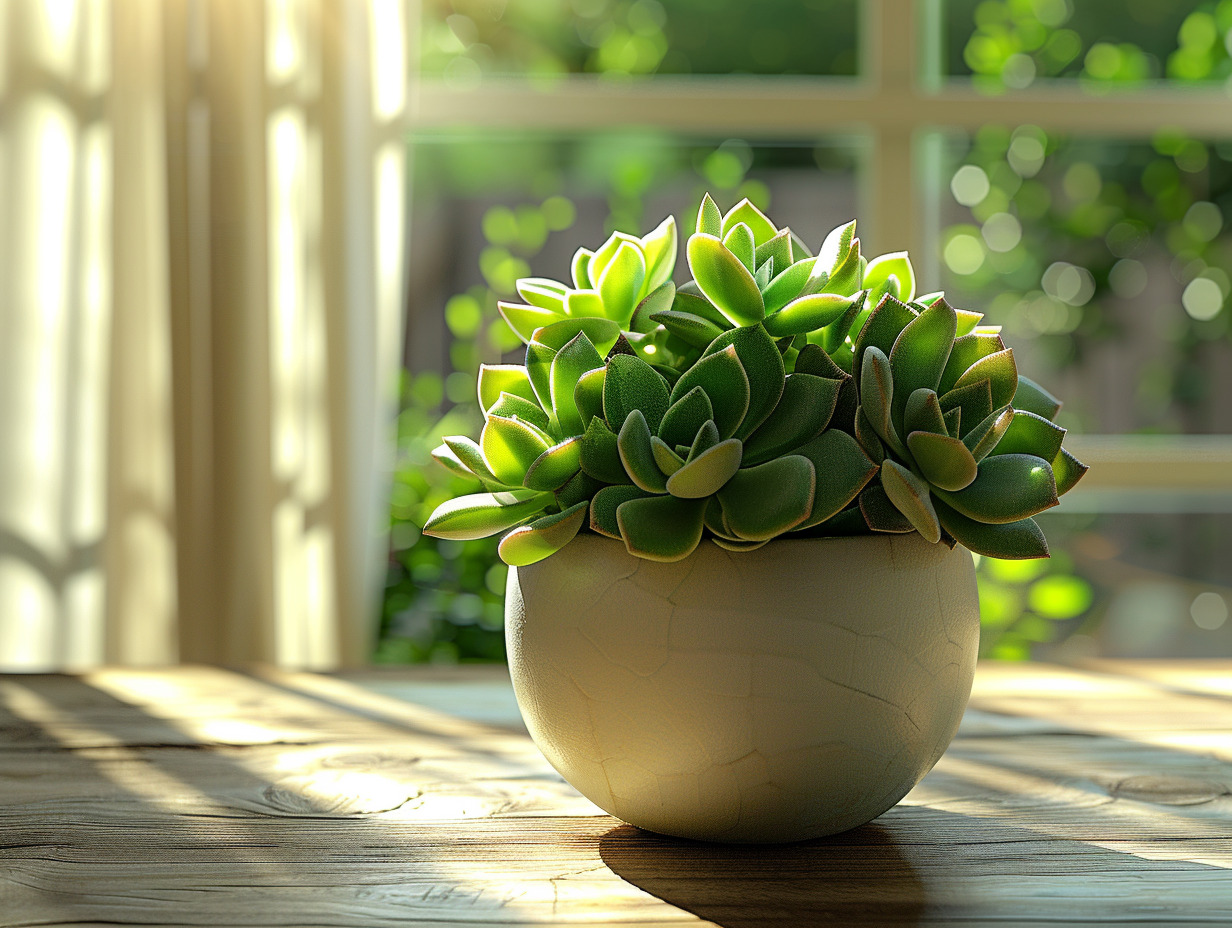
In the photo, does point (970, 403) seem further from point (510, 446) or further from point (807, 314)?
point (510, 446)

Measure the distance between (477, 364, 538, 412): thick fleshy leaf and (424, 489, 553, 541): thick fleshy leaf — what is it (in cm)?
7

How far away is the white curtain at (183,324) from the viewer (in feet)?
5.25

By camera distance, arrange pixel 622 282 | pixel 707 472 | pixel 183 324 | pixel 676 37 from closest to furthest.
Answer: pixel 707 472, pixel 622 282, pixel 183 324, pixel 676 37

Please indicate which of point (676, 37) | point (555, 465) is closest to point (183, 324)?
point (676, 37)

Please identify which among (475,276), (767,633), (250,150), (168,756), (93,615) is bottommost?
(93,615)

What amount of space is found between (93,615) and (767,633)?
1501 millimetres

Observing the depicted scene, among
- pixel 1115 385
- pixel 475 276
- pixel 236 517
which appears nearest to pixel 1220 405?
pixel 1115 385

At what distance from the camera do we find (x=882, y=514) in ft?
1.47

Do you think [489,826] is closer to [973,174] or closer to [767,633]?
[767,633]

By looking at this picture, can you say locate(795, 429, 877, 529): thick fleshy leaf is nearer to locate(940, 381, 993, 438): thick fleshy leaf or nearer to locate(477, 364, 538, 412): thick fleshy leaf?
locate(940, 381, 993, 438): thick fleshy leaf

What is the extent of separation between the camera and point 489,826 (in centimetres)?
55

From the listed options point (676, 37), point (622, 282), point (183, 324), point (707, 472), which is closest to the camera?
point (707, 472)

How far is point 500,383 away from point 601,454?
114 mm

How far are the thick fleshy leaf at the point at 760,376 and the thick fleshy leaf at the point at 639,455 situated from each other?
3 centimetres
